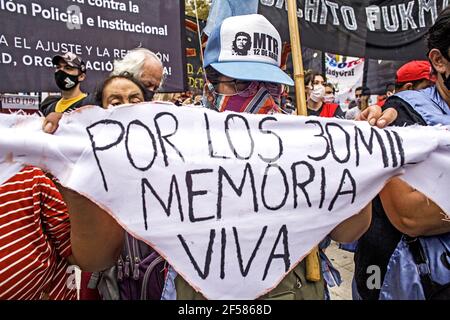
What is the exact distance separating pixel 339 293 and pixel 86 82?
8.19 feet

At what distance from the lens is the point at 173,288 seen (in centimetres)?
127

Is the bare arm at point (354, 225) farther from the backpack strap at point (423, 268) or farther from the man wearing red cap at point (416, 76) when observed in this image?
the man wearing red cap at point (416, 76)

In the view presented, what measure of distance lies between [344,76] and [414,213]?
29.5ft

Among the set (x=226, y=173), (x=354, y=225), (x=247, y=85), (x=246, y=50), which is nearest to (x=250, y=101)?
(x=247, y=85)

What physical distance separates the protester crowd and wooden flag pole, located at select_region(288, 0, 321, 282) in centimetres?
2

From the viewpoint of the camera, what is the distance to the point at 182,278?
48.4 inches

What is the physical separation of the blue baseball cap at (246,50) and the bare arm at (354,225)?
0.53 m

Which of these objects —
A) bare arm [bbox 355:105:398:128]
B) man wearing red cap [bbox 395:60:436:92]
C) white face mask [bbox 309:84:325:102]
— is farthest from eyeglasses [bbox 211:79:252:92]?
white face mask [bbox 309:84:325:102]

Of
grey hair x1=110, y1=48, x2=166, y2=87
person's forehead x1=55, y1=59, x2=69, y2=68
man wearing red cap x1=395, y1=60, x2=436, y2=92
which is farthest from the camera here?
man wearing red cap x1=395, y1=60, x2=436, y2=92

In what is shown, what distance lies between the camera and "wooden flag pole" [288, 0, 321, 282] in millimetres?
1331

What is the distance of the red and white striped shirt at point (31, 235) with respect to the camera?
1164mm

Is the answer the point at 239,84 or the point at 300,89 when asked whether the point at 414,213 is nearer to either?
the point at 300,89

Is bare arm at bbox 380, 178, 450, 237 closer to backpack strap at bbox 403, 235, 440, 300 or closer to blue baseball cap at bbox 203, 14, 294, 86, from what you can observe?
backpack strap at bbox 403, 235, 440, 300
